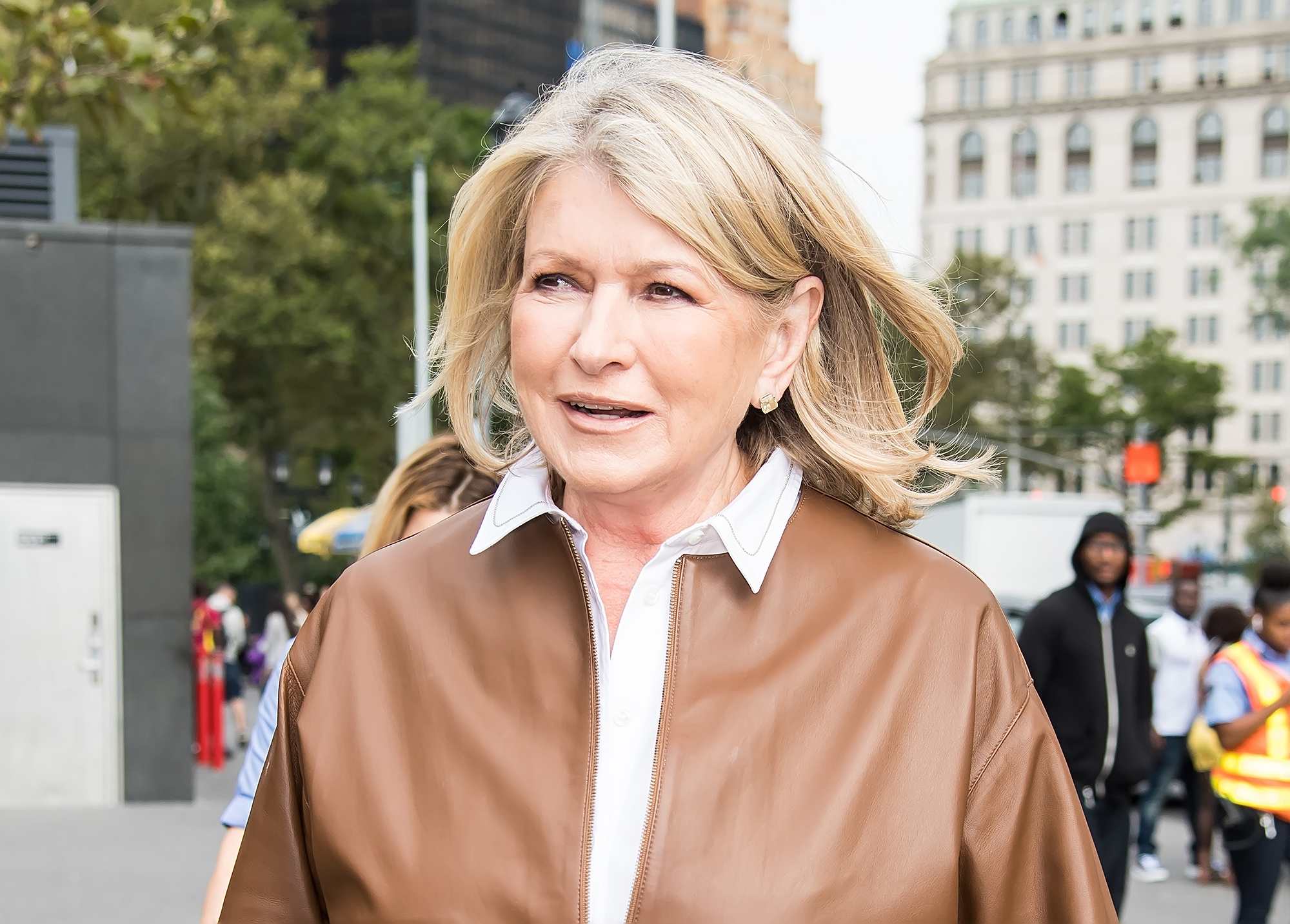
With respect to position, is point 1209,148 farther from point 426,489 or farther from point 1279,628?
point 426,489

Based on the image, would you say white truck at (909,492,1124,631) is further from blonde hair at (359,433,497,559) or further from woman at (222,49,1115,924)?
woman at (222,49,1115,924)

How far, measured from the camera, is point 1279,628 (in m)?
6.62

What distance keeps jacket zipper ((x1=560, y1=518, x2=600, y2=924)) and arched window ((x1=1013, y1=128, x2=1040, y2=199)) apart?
105 meters

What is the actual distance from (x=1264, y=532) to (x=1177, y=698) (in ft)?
223

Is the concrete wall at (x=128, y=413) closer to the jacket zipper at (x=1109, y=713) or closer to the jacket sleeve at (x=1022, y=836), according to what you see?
the jacket zipper at (x=1109, y=713)

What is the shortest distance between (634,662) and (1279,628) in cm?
559

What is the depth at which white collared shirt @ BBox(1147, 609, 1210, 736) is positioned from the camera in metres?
9.73

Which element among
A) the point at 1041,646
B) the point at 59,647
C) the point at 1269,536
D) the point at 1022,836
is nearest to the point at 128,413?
the point at 59,647

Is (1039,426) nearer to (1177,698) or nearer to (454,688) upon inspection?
(1177,698)

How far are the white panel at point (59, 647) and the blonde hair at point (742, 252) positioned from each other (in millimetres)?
9706

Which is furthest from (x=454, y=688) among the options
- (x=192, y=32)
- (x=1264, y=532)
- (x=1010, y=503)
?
(x=1264, y=532)

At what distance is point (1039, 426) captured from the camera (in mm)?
53000

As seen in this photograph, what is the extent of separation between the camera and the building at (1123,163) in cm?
9644

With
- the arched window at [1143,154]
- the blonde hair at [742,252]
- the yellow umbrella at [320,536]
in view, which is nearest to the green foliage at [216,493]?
the yellow umbrella at [320,536]
